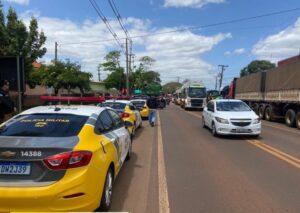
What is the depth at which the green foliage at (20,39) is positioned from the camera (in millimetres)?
25672

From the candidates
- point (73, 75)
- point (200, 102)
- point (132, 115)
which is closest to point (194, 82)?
point (200, 102)

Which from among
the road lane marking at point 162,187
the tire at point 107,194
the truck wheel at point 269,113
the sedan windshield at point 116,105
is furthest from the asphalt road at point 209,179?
the truck wheel at point 269,113

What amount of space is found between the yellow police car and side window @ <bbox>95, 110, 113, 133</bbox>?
355mm

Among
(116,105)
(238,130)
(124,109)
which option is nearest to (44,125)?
(124,109)

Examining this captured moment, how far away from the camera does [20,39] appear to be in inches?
1067

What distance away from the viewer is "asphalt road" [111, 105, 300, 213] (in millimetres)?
5852

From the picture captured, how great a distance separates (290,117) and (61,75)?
30318mm

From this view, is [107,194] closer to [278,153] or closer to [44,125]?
[44,125]

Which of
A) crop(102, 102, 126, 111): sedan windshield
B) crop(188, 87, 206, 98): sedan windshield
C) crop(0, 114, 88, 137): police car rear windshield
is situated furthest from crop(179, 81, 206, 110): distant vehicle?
crop(0, 114, 88, 137): police car rear windshield

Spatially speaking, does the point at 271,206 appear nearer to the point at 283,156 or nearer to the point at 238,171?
the point at 238,171

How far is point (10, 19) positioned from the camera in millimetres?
26469

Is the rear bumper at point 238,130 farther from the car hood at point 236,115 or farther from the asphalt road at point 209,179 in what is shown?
the asphalt road at point 209,179

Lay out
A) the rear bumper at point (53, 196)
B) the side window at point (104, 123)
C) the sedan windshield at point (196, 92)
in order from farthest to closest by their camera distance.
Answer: the sedan windshield at point (196, 92) < the side window at point (104, 123) < the rear bumper at point (53, 196)

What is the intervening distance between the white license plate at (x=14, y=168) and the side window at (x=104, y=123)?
1.40 metres
